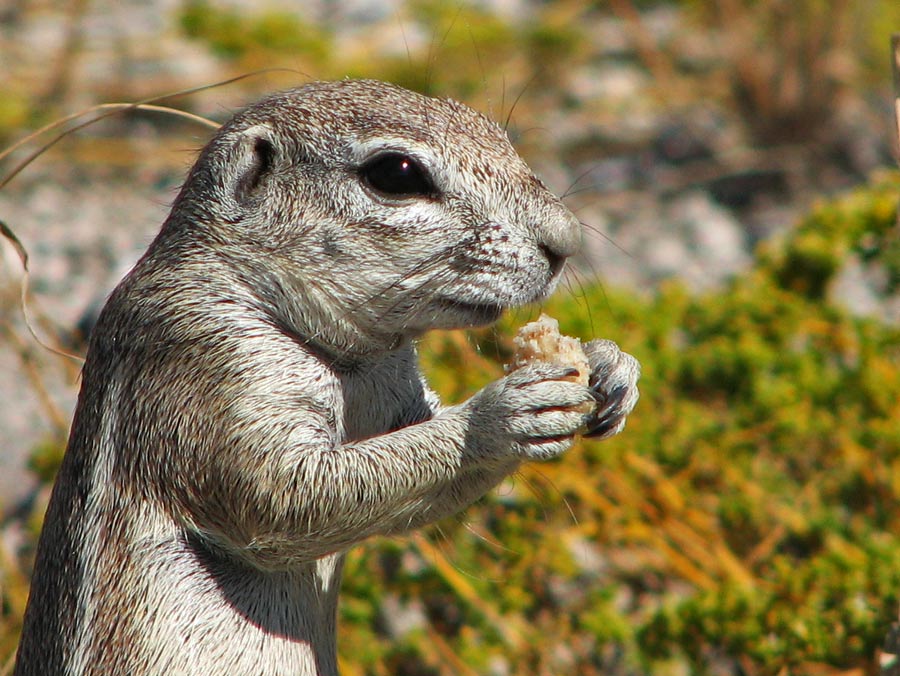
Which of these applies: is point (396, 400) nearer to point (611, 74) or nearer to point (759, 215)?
point (759, 215)

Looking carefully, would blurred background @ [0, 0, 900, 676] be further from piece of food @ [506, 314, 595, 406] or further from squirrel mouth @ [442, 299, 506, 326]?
squirrel mouth @ [442, 299, 506, 326]

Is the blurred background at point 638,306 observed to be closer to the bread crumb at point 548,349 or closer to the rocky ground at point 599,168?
the rocky ground at point 599,168

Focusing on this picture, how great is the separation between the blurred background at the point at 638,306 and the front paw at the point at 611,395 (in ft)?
1.13

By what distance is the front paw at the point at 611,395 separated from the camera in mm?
2207

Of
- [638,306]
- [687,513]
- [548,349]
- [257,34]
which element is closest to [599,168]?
[257,34]

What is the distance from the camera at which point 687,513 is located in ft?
11.9

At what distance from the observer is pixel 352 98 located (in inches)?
92.4

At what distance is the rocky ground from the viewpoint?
585cm

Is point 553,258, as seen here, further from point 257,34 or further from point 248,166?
point 257,34

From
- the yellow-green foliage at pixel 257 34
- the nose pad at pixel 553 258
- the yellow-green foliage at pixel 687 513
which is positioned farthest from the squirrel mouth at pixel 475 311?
the yellow-green foliage at pixel 257 34

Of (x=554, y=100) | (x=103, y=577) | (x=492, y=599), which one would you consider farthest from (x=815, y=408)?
(x=554, y=100)

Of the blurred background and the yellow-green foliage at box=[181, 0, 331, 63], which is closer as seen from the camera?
the blurred background

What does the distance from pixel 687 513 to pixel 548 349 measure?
4.90 feet

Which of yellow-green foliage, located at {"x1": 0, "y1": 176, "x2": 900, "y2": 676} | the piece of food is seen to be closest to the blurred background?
yellow-green foliage, located at {"x1": 0, "y1": 176, "x2": 900, "y2": 676}
